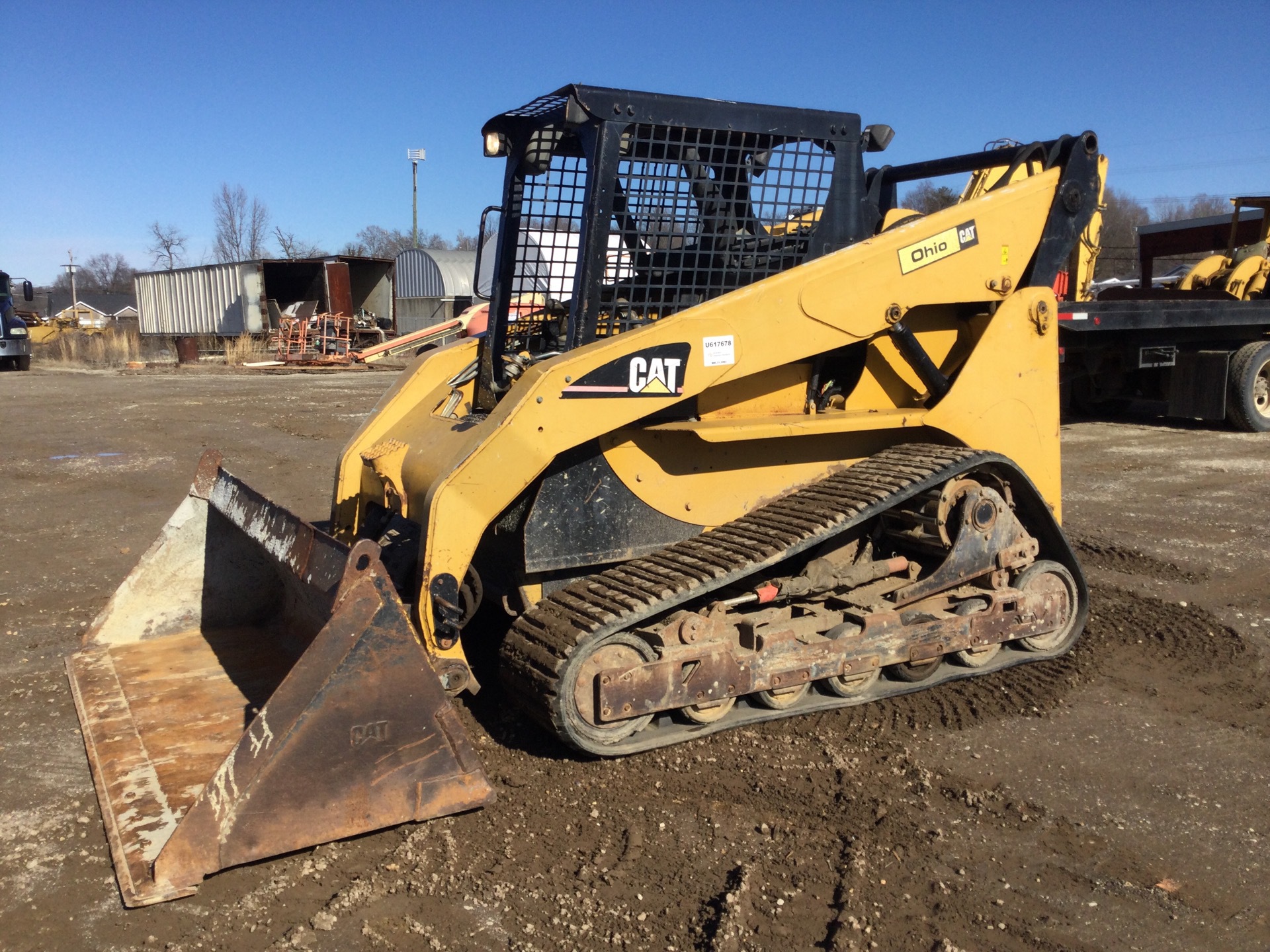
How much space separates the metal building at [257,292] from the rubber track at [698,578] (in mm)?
26815

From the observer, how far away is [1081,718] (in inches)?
162

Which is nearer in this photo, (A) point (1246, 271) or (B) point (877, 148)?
(B) point (877, 148)

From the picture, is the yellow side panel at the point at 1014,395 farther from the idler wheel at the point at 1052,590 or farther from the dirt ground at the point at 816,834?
the dirt ground at the point at 816,834

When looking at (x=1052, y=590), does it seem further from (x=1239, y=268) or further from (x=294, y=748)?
(x=1239, y=268)

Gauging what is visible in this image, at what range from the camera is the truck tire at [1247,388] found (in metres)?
11.6

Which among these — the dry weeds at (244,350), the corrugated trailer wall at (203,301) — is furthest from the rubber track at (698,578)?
the corrugated trailer wall at (203,301)

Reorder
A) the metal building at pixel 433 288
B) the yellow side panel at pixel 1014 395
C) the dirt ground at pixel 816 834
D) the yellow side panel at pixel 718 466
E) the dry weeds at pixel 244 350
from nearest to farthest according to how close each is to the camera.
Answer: the dirt ground at pixel 816 834
the yellow side panel at pixel 718 466
the yellow side panel at pixel 1014 395
the dry weeds at pixel 244 350
the metal building at pixel 433 288

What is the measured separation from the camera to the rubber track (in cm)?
350

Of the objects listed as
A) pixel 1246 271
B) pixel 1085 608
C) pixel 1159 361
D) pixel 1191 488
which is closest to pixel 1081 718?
pixel 1085 608

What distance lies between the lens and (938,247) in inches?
163

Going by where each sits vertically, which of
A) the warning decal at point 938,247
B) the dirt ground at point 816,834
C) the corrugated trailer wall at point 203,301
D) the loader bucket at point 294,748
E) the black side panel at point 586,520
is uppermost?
the corrugated trailer wall at point 203,301

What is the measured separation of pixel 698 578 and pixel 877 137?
2.04 m

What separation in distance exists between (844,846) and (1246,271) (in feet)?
40.5

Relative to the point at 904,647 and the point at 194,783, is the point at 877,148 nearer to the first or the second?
the point at 904,647
